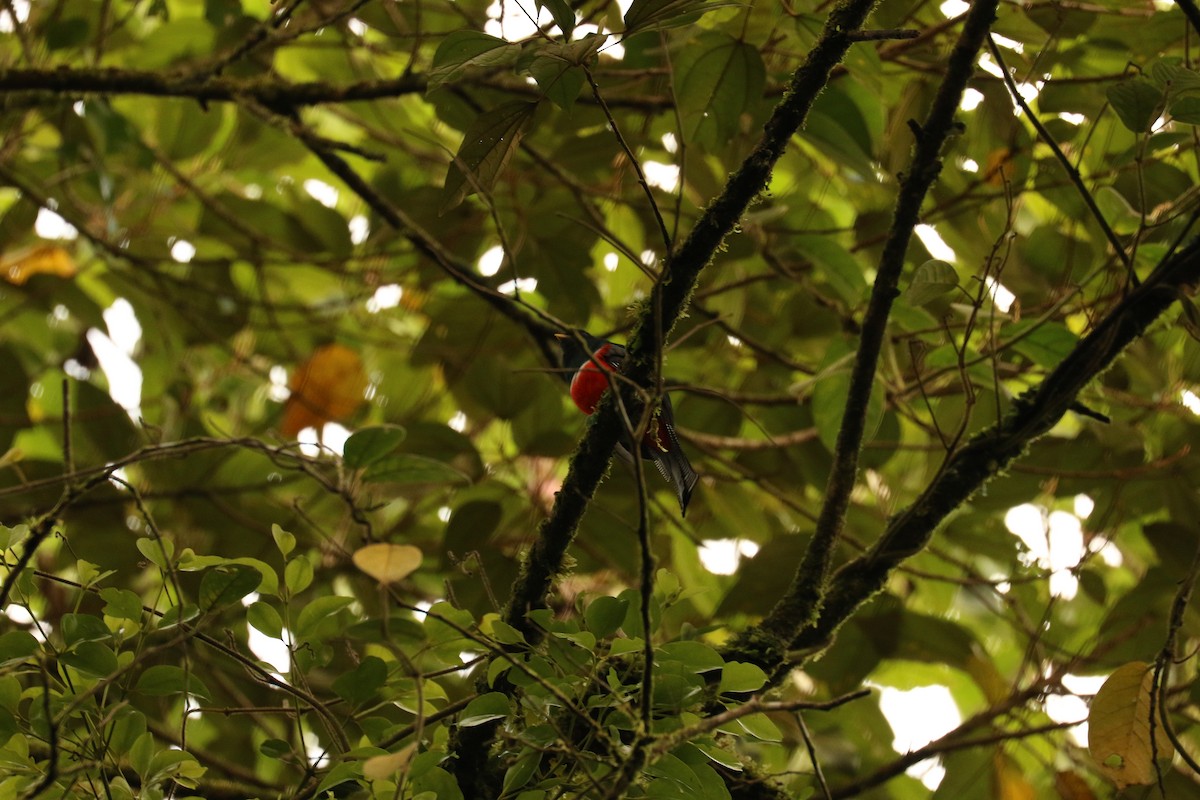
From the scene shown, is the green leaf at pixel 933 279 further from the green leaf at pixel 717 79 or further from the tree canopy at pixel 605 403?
the green leaf at pixel 717 79

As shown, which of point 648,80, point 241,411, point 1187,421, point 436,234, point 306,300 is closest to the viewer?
point 1187,421

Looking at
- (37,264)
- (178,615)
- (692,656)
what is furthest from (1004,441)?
(37,264)

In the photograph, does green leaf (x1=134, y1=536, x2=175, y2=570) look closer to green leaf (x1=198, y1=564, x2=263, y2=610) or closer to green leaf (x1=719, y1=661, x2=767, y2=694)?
green leaf (x1=198, y1=564, x2=263, y2=610)

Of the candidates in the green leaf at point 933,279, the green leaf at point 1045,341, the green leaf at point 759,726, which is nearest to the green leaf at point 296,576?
the green leaf at point 759,726

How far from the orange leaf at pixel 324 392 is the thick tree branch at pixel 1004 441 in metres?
1.97

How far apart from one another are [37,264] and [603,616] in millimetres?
2736

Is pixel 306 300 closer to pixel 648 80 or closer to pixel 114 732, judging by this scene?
pixel 648 80

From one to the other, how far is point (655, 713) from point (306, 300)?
2839 millimetres

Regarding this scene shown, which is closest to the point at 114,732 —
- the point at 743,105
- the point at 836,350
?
the point at 836,350

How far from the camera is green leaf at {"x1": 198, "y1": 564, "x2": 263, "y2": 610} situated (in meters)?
1.31

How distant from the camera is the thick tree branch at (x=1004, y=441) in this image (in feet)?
4.70

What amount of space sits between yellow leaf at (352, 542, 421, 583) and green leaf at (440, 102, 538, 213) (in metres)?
0.50

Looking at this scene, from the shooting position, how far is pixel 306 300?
147 inches

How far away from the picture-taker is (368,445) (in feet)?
4.87
